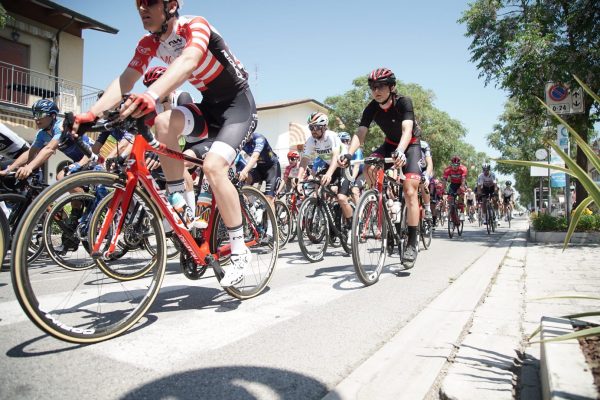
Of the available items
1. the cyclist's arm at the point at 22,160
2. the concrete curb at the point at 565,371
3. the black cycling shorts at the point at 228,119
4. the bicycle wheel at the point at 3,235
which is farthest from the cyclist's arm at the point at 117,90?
the cyclist's arm at the point at 22,160

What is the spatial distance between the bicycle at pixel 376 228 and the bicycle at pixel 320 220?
111cm

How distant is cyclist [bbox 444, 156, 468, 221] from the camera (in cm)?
1136

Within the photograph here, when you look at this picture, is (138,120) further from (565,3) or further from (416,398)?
(565,3)

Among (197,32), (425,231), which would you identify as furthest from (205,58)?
(425,231)

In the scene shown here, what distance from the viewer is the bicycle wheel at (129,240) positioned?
252 centimetres

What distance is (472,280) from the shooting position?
4.32m

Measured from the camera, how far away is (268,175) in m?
7.62

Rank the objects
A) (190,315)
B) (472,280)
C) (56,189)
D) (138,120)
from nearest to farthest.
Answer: (56,189), (138,120), (190,315), (472,280)

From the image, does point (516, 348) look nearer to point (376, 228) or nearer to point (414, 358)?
point (414, 358)

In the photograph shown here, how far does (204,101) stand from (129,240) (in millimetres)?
1251

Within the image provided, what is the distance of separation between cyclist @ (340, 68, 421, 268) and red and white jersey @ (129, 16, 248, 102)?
1777mm

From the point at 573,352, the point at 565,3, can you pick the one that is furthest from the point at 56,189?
the point at 565,3

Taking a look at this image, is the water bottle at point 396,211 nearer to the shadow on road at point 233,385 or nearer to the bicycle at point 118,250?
the bicycle at point 118,250

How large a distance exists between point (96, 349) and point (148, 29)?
2132 millimetres
